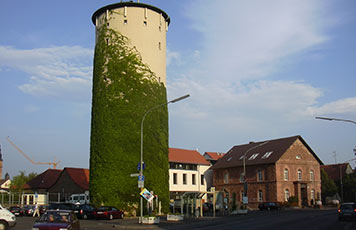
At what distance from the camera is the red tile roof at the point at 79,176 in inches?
2223

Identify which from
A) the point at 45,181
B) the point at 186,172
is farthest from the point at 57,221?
the point at 186,172

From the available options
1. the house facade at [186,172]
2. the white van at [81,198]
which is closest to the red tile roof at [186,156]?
the house facade at [186,172]

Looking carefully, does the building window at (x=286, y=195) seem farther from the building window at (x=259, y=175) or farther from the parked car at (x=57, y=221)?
the parked car at (x=57, y=221)

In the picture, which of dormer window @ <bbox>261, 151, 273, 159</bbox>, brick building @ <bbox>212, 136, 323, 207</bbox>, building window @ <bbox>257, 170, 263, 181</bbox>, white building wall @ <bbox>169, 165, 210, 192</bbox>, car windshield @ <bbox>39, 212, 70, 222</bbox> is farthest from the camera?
white building wall @ <bbox>169, 165, 210, 192</bbox>

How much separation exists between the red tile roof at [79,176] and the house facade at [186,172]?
48.3 ft

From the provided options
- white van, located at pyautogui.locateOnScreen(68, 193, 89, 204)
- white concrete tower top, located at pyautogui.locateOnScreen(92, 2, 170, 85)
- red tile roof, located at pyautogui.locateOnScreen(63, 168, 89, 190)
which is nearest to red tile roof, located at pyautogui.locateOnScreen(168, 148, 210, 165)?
red tile roof, located at pyautogui.locateOnScreen(63, 168, 89, 190)

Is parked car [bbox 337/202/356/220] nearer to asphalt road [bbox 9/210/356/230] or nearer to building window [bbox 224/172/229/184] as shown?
asphalt road [bbox 9/210/356/230]

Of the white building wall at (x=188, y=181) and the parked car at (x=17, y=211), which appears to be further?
the white building wall at (x=188, y=181)

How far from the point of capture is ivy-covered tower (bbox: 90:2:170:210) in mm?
37375

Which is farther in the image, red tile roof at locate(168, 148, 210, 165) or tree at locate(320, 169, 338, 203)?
tree at locate(320, 169, 338, 203)

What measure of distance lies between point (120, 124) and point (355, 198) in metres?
50.8

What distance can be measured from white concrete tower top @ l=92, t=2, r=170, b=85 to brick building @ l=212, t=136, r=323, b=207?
25392mm

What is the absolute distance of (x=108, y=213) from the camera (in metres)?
33.5

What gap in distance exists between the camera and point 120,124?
125ft
